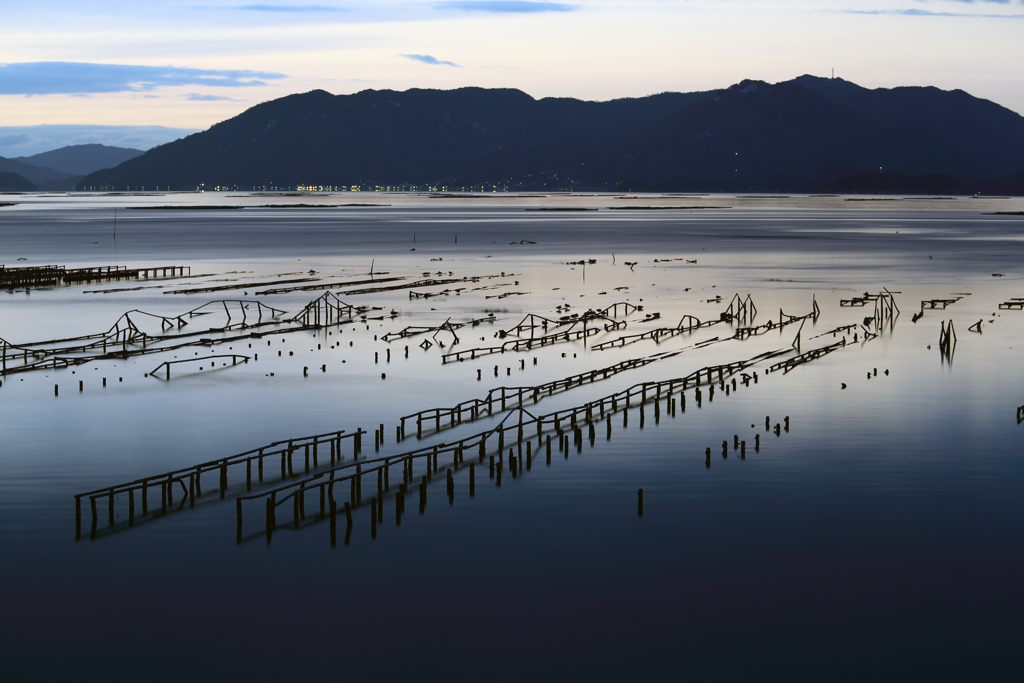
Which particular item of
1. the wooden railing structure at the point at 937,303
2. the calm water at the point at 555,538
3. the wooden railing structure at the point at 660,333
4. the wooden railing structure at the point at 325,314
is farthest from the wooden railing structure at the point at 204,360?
the wooden railing structure at the point at 937,303

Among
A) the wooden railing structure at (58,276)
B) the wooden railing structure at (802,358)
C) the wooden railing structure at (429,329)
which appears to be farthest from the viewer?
the wooden railing structure at (58,276)

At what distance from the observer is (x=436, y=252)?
146 metres

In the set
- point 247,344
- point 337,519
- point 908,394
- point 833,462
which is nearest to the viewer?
point 337,519

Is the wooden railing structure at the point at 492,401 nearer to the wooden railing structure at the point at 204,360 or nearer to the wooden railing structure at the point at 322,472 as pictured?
the wooden railing structure at the point at 322,472

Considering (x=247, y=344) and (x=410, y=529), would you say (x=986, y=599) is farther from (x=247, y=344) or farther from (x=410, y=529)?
(x=247, y=344)

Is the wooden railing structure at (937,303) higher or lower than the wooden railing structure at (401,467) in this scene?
higher

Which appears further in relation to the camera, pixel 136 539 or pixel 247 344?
pixel 247 344

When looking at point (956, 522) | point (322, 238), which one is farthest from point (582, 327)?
point (322, 238)

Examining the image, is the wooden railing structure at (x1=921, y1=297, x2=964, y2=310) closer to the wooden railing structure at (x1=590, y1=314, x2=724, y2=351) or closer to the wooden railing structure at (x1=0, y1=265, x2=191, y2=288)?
the wooden railing structure at (x1=590, y1=314, x2=724, y2=351)

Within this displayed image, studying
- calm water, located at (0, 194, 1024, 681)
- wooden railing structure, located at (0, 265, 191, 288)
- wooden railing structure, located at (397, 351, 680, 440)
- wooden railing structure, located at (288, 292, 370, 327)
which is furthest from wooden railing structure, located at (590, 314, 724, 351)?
wooden railing structure, located at (0, 265, 191, 288)

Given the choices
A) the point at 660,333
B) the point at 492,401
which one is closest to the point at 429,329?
the point at 660,333

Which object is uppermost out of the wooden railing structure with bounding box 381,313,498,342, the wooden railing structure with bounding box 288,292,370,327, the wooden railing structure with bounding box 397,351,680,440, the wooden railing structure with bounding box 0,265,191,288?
the wooden railing structure with bounding box 0,265,191,288

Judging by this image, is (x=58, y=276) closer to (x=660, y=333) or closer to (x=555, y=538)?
(x=660, y=333)

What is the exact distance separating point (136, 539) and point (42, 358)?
2998 cm
